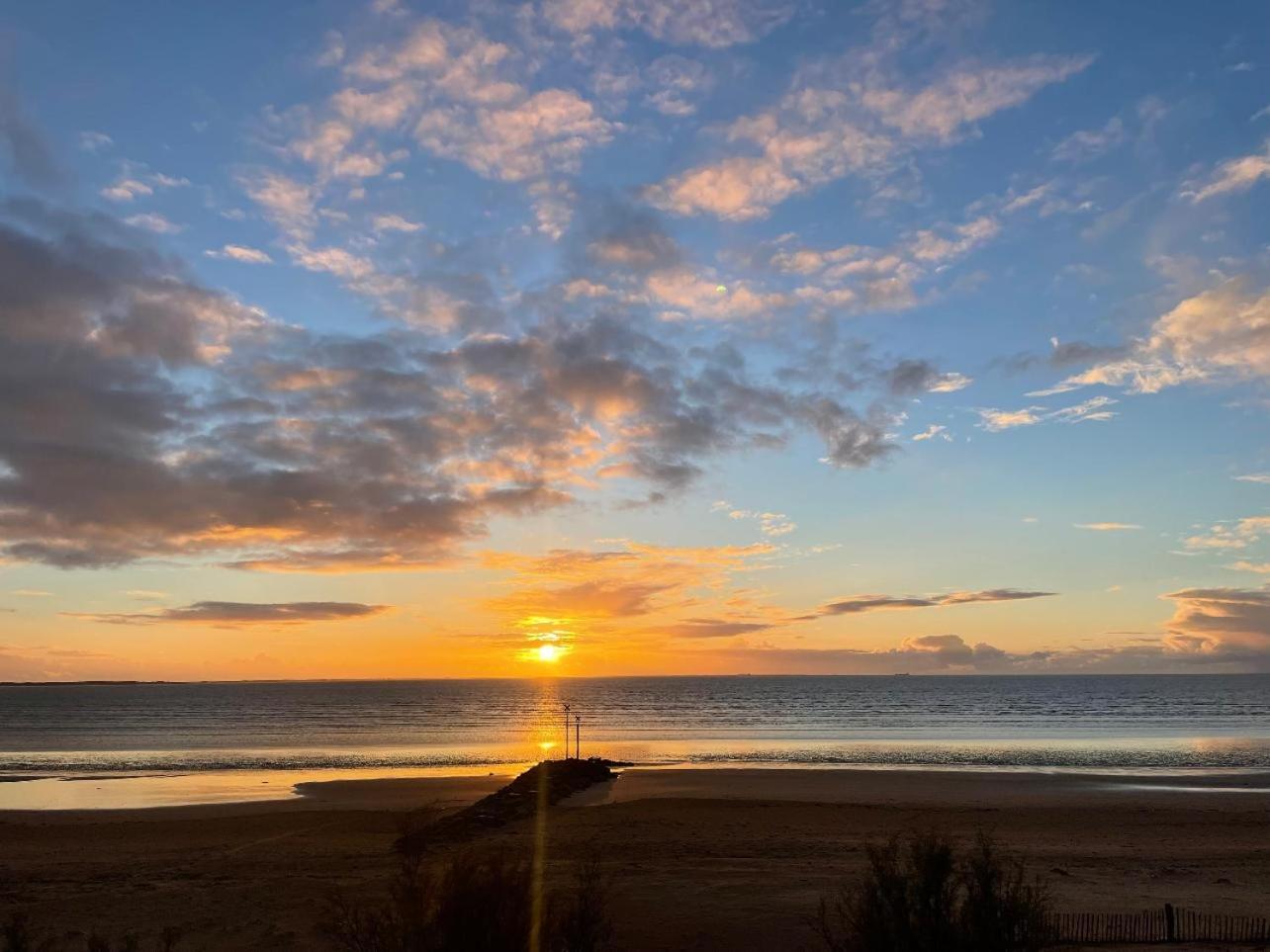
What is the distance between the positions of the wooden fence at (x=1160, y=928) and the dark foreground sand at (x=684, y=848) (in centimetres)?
194

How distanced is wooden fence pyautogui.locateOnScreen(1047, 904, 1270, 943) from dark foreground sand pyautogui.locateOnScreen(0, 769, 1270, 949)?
1939mm

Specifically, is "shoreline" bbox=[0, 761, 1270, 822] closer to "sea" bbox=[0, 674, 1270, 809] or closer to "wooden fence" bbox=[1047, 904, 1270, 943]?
"sea" bbox=[0, 674, 1270, 809]

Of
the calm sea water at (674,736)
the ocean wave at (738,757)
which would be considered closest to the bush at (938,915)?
the ocean wave at (738,757)

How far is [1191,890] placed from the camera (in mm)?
19328

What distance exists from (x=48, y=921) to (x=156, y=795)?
2425 centimetres

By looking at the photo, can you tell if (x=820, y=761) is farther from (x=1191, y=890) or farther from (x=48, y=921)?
(x=48, y=921)

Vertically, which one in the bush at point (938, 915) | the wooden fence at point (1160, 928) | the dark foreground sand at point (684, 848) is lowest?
the dark foreground sand at point (684, 848)

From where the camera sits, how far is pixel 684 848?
23.7 m

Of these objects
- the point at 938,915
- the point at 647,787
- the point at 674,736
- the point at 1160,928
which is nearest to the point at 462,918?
the point at 938,915

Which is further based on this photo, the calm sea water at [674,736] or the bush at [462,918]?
the calm sea water at [674,736]

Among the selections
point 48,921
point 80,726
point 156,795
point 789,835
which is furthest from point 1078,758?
point 80,726

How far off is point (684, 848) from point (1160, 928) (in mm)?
11549

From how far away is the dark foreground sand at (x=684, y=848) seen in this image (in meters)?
17.1

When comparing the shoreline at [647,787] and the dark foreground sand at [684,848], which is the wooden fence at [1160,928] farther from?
the shoreline at [647,787]
